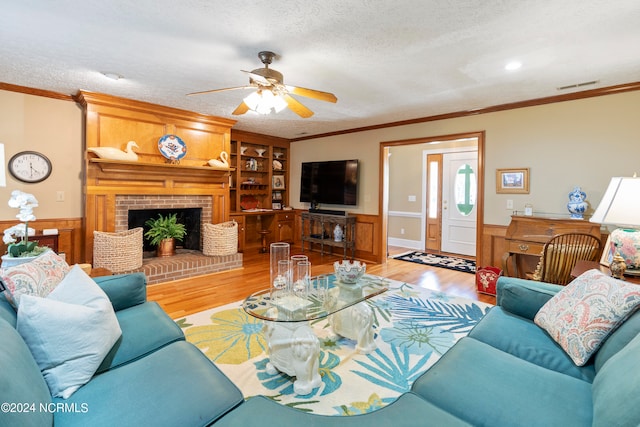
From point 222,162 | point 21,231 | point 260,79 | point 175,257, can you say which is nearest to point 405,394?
point 260,79

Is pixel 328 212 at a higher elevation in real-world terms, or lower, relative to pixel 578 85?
lower

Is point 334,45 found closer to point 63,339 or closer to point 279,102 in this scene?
point 279,102

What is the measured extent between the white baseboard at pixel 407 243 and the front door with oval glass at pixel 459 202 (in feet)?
1.60

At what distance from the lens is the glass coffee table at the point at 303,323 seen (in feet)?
6.14

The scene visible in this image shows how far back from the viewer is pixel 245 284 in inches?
162

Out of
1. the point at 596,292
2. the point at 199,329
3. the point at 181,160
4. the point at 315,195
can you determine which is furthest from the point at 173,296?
the point at 596,292

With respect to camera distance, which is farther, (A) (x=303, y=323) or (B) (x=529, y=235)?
(B) (x=529, y=235)

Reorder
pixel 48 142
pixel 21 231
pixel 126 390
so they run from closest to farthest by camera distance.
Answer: pixel 126 390 → pixel 21 231 → pixel 48 142

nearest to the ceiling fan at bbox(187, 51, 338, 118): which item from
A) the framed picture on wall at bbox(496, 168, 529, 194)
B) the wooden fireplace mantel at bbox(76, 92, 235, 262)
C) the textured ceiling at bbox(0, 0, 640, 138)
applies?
the textured ceiling at bbox(0, 0, 640, 138)

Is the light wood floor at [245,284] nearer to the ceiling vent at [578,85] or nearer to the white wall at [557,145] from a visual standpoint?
the white wall at [557,145]

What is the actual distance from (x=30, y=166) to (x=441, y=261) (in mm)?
6096

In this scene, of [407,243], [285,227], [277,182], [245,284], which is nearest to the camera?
[245,284]

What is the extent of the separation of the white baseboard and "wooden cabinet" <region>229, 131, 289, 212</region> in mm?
2602

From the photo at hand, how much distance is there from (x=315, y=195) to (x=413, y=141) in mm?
2181
